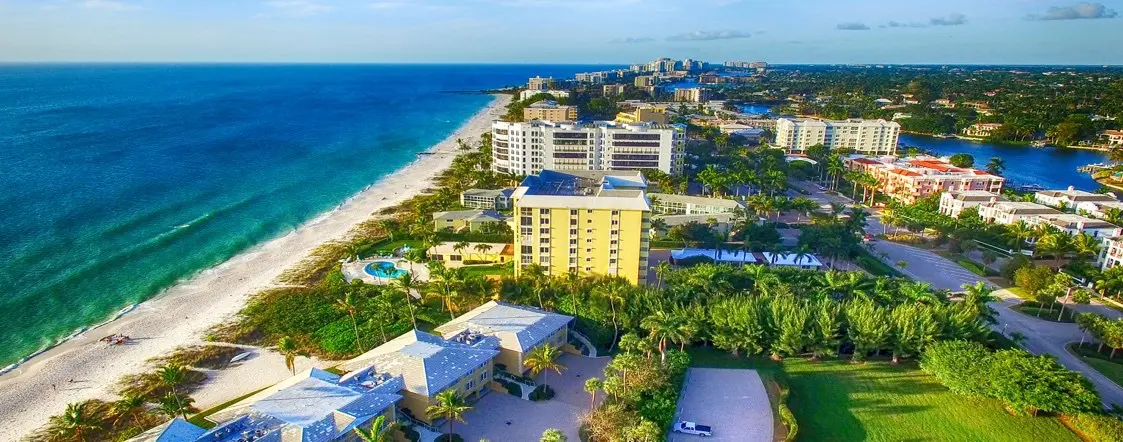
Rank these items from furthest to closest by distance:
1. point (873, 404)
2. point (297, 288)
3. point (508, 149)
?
point (508, 149) < point (297, 288) < point (873, 404)

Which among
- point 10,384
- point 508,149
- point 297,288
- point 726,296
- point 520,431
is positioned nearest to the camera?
point 520,431

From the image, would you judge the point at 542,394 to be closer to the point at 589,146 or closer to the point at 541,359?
the point at 541,359

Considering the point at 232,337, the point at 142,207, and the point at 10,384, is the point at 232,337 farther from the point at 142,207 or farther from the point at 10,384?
the point at 142,207

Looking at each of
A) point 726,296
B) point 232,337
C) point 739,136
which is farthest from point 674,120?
point 232,337

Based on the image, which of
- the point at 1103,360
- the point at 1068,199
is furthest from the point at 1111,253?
the point at 1068,199

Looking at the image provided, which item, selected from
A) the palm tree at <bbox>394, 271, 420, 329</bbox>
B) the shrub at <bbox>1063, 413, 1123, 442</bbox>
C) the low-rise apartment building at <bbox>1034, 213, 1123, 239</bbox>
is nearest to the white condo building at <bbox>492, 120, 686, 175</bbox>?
the palm tree at <bbox>394, 271, 420, 329</bbox>

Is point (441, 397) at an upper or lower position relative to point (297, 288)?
upper
